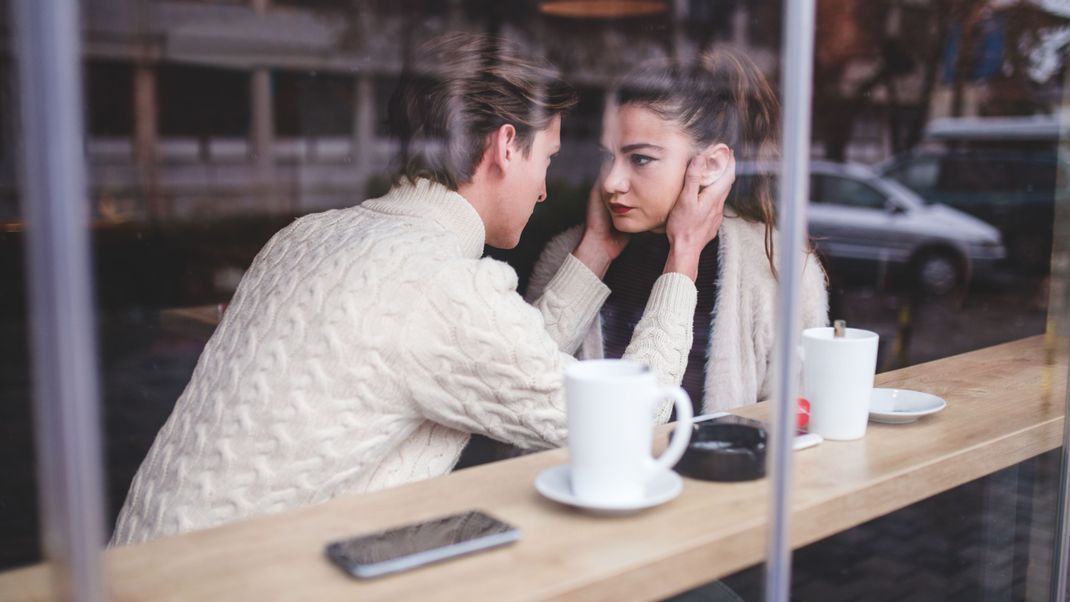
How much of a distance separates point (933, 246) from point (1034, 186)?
1535 millimetres

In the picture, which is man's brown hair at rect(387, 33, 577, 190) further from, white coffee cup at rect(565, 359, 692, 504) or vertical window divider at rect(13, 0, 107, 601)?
vertical window divider at rect(13, 0, 107, 601)

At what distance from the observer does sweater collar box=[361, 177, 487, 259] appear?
6.07ft

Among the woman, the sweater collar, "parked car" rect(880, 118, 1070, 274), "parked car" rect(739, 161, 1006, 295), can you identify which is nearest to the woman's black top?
the woman

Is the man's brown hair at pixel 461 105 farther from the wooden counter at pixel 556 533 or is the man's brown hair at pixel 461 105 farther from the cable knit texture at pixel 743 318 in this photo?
the wooden counter at pixel 556 533

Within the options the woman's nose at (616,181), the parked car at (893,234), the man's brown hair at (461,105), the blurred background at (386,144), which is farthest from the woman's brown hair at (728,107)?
the parked car at (893,234)

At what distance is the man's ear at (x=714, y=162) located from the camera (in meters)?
2.34

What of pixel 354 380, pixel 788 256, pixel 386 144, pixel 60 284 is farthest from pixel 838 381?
pixel 386 144

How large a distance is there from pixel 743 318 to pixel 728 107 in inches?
20.2

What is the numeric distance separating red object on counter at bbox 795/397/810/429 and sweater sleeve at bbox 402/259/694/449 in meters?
0.36

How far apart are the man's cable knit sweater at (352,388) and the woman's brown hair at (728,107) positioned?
0.98 meters

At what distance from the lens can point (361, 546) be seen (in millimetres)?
1072

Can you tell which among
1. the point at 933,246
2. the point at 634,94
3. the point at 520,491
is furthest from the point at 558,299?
the point at 933,246

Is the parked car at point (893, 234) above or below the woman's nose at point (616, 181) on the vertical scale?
below

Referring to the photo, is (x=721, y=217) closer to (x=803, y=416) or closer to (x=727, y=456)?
(x=803, y=416)
